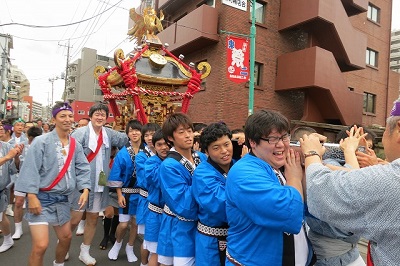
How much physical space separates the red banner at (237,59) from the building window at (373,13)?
467 inches

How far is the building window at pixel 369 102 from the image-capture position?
16.5 metres

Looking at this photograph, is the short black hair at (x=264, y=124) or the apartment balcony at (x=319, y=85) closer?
the short black hair at (x=264, y=124)

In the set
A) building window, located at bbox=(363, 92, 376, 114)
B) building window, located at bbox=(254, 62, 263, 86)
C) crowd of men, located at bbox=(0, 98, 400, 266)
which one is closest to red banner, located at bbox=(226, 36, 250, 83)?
building window, located at bbox=(254, 62, 263, 86)

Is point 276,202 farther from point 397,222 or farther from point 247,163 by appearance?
point 397,222

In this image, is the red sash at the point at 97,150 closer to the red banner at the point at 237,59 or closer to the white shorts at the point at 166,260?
the white shorts at the point at 166,260

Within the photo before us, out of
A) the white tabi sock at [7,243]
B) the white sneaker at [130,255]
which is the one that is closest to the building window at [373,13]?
the white sneaker at [130,255]

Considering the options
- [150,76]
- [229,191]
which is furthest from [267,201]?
[150,76]

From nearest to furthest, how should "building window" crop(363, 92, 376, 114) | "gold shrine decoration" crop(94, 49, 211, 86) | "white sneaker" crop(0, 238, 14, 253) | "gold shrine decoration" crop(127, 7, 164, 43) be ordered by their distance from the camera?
"white sneaker" crop(0, 238, 14, 253) < "gold shrine decoration" crop(94, 49, 211, 86) < "gold shrine decoration" crop(127, 7, 164, 43) < "building window" crop(363, 92, 376, 114)

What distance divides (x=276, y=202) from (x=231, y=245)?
542 millimetres

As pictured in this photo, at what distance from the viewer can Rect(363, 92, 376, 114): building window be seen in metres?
16.5

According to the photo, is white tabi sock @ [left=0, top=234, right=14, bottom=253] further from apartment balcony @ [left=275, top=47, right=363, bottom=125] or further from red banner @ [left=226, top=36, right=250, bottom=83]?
apartment balcony @ [left=275, top=47, right=363, bottom=125]

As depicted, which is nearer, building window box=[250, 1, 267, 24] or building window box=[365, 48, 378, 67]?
building window box=[250, 1, 267, 24]

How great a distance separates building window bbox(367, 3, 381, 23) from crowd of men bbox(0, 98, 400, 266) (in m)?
17.6

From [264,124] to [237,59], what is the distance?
25.0 feet
